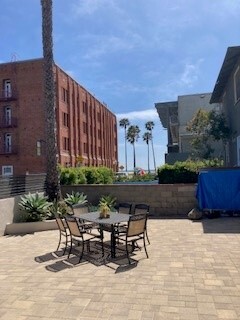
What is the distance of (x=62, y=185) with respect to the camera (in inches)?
551

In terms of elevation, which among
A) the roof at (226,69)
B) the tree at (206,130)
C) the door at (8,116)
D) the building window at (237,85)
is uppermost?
the door at (8,116)

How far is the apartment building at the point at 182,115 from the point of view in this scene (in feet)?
79.9

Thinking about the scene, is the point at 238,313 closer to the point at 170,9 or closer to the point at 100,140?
the point at 170,9

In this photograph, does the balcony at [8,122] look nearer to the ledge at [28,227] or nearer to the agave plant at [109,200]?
the agave plant at [109,200]

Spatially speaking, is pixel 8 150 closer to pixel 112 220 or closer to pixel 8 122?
pixel 8 122

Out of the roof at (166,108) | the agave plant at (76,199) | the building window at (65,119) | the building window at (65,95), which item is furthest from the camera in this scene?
the building window at (65,119)

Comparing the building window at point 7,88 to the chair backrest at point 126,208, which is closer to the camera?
the chair backrest at point 126,208

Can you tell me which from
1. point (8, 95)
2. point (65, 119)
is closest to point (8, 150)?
point (8, 95)

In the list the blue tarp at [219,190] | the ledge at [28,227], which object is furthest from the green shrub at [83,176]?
the blue tarp at [219,190]

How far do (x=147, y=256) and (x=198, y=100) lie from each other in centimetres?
2487

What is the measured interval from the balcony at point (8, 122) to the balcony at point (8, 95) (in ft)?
6.52

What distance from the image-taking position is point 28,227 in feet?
33.2

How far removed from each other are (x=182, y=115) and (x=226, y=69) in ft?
43.6

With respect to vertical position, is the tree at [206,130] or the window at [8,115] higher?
the window at [8,115]
